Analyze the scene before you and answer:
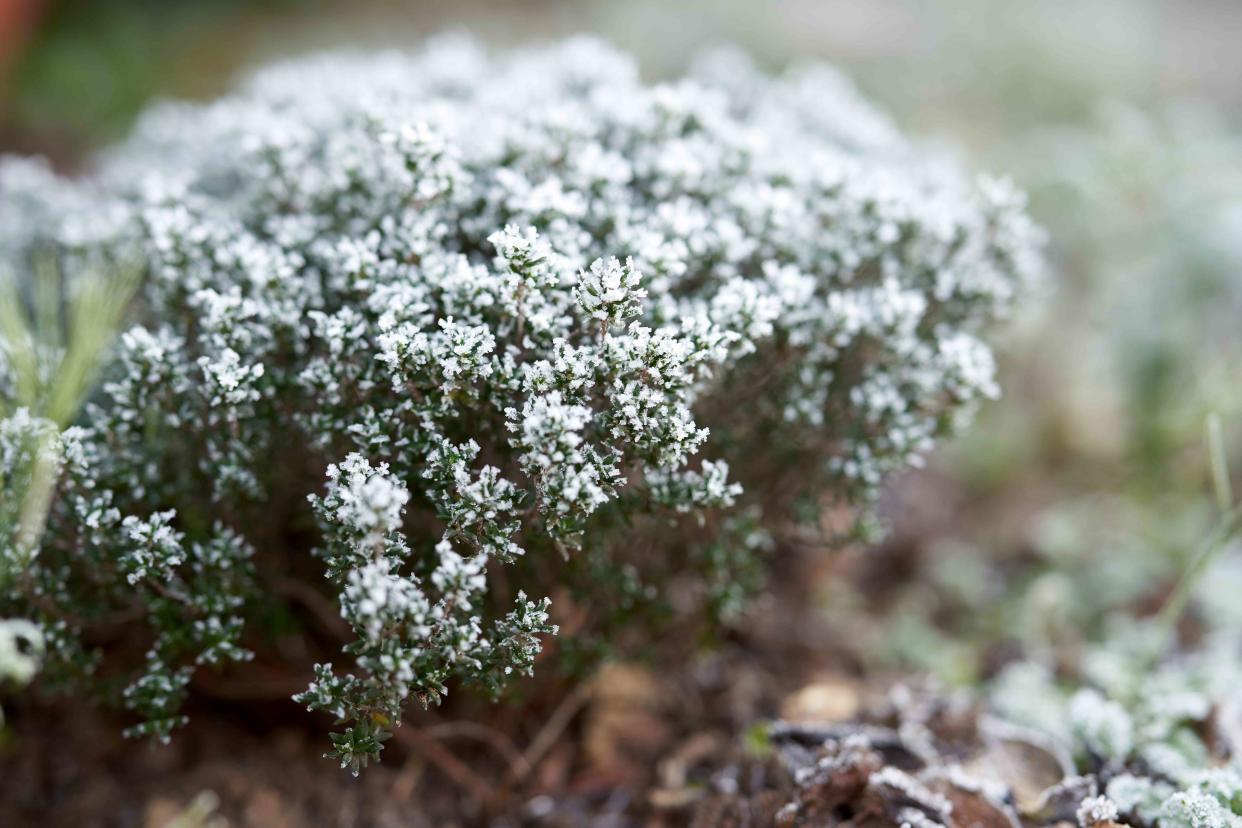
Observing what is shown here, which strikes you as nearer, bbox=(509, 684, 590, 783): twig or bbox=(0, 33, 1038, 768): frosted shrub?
bbox=(0, 33, 1038, 768): frosted shrub

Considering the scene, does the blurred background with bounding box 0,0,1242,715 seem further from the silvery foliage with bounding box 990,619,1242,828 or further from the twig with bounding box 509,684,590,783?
the twig with bounding box 509,684,590,783

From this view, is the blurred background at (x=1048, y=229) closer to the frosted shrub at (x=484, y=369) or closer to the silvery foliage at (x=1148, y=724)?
the silvery foliage at (x=1148, y=724)

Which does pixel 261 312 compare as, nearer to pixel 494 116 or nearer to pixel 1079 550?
pixel 494 116

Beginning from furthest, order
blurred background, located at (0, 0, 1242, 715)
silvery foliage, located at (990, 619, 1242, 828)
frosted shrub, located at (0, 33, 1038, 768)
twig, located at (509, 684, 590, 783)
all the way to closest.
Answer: blurred background, located at (0, 0, 1242, 715)
twig, located at (509, 684, 590, 783)
silvery foliage, located at (990, 619, 1242, 828)
frosted shrub, located at (0, 33, 1038, 768)

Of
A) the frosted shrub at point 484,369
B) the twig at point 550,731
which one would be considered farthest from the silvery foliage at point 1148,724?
the twig at point 550,731

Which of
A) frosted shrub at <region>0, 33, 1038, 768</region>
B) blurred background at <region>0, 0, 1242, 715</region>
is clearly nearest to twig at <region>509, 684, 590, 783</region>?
frosted shrub at <region>0, 33, 1038, 768</region>

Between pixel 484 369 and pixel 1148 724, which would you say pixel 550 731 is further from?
pixel 1148 724
